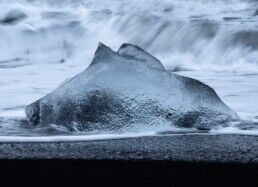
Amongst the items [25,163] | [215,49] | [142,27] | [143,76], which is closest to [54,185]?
[25,163]

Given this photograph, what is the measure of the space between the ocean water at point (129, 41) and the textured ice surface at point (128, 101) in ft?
0.23

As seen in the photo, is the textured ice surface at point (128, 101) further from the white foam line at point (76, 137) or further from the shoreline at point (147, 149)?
the shoreline at point (147, 149)

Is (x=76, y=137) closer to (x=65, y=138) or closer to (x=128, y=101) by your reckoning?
(x=65, y=138)

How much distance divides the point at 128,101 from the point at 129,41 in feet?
13.9

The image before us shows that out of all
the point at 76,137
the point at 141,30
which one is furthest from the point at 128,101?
the point at 141,30

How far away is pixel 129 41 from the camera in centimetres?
671

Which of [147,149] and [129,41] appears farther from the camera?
A: [129,41]

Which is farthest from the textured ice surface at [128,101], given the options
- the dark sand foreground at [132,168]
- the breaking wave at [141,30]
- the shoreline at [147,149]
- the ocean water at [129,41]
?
the breaking wave at [141,30]

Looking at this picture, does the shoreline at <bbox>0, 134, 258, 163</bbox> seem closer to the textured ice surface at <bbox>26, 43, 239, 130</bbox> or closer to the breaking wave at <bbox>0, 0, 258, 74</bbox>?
the textured ice surface at <bbox>26, 43, 239, 130</bbox>

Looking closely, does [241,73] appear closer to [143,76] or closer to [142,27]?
[143,76]

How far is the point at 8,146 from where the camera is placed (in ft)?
6.70

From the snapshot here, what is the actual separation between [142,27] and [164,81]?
14.3ft

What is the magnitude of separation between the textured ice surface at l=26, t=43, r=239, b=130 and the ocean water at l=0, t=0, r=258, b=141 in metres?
0.07

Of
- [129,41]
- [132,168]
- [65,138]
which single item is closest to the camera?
[132,168]
